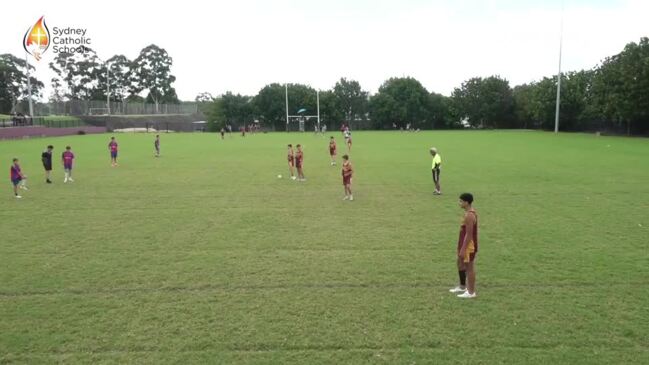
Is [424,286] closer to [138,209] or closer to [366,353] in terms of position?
[366,353]

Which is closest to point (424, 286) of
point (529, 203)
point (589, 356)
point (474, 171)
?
point (589, 356)

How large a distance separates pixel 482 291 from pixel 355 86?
9144cm

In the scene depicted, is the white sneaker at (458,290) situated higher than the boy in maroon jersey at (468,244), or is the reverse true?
the boy in maroon jersey at (468,244)

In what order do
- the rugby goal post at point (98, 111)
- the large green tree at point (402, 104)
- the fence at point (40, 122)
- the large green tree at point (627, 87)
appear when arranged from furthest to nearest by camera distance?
the large green tree at point (402, 104)
the rugby goal post at point (98, 111)
the fence at point (40, 122)
the large green tree at point (627, 87)

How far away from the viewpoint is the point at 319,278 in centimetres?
859

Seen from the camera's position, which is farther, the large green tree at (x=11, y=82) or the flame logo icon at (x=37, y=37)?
the large green tree at (x=11, y=82)

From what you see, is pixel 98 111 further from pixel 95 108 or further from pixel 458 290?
pixel 458 290

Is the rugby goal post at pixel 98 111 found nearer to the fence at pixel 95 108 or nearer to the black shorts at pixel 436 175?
the fence at pixel 95 108

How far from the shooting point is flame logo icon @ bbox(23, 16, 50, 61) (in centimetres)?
5953

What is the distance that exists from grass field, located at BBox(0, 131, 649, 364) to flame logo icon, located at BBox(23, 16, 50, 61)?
2058 inches

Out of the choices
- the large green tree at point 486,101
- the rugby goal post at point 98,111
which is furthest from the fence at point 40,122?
the large green tree at point 486,101

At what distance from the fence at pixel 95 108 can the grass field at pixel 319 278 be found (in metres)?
73.7

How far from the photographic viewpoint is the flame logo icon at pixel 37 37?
59531mm

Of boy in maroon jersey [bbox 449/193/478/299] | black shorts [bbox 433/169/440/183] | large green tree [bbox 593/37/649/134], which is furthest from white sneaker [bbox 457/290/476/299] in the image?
large green tree [bbox 593/37/649/134]
